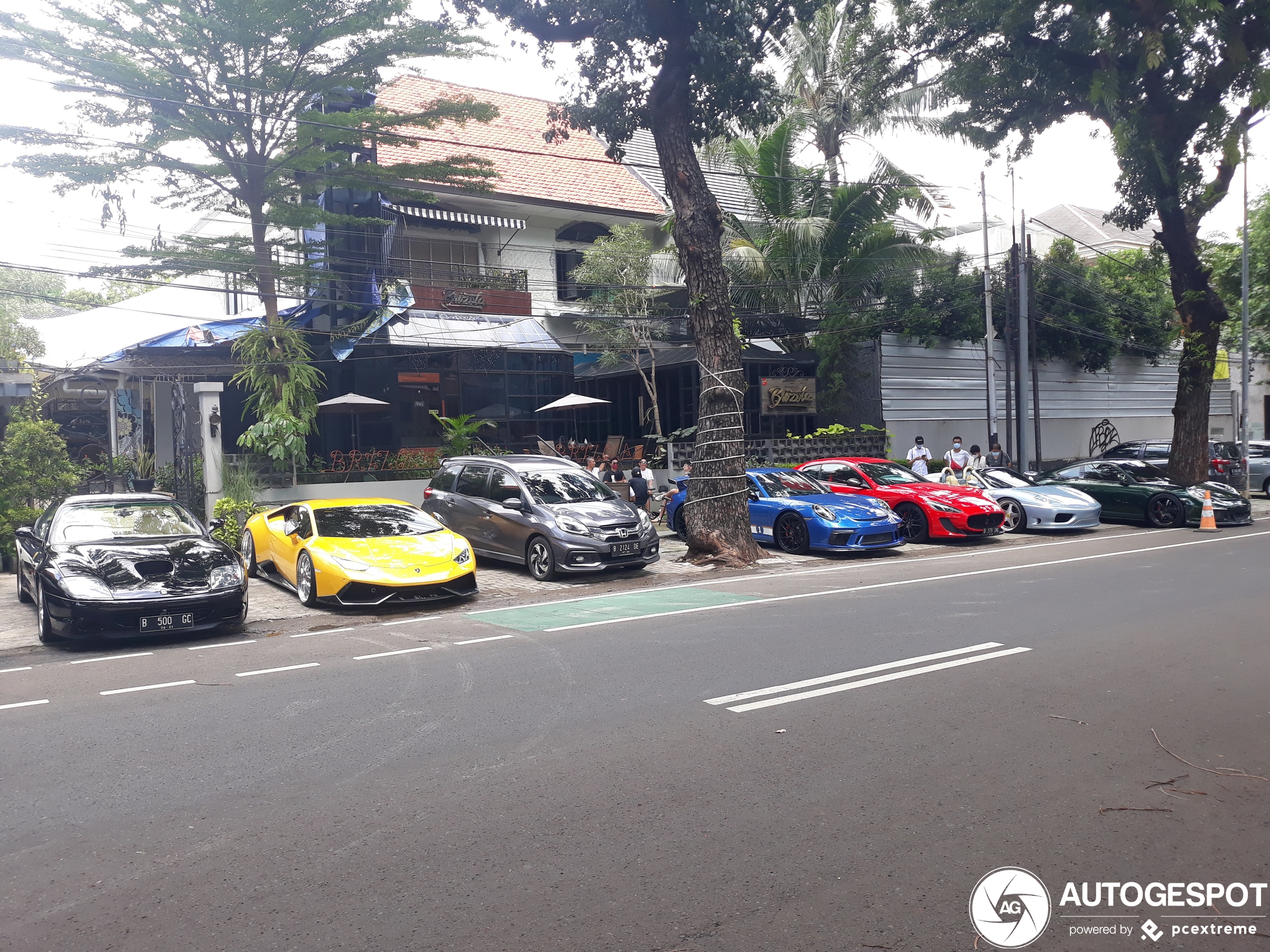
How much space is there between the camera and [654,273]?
2561 cm

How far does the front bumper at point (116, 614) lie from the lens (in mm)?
8969

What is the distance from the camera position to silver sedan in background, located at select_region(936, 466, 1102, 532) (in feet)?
61.0

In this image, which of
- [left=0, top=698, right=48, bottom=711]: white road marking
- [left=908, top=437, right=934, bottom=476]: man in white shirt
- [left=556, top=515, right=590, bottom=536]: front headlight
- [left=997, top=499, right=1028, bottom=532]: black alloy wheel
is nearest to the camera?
[left=0, top=698, right=48, bottom=711]: white road marking

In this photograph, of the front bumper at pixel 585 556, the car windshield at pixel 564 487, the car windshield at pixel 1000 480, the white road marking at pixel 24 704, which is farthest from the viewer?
the car windshield at pixel 1000 480

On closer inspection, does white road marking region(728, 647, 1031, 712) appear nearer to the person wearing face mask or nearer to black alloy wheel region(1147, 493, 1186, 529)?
black alloy wheel region(1147, 493, 1186, 529)

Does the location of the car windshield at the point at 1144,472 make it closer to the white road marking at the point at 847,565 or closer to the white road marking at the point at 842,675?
the white road marking at the point at 847,565

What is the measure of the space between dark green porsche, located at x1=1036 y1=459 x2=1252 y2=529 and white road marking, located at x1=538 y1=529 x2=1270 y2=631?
2.04m

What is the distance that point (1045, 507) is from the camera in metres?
18.6

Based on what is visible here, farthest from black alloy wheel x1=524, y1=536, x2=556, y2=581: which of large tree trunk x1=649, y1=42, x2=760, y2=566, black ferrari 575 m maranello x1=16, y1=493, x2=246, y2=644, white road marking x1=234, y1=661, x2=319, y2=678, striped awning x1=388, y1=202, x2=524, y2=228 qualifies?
striped awning x1=388, y1=202, x2=524, y2=228

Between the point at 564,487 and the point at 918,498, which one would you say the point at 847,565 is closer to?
the point at 918,498

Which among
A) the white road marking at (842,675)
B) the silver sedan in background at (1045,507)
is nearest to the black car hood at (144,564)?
the white road marking at (842,675)

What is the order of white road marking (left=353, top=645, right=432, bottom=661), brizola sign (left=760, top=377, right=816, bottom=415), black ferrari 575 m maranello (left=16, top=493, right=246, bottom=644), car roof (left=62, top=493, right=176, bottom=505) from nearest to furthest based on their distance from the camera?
white road marking (left=353, top=645, right=432, bottom=661) < black ferrari 575 m maranello (left=16, top=493, right=246, bottom=644) < car roof (left=62, top=493, right=176, bottom=505) < brizola sign (left=760, top=377, right=816, bottom=415)

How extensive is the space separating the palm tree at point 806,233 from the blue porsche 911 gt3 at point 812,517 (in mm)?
10257

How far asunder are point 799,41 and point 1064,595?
77.2 feet
